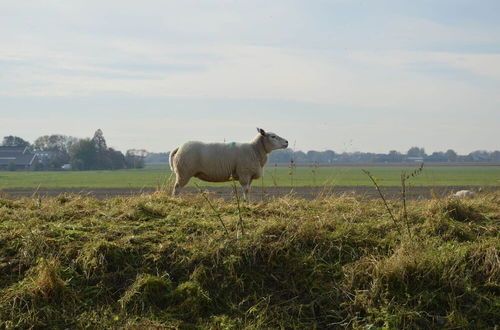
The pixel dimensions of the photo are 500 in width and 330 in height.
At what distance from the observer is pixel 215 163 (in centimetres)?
→ 1540

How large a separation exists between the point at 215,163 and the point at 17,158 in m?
76.2

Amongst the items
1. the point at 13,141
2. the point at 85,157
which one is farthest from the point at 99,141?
the point at 13,141

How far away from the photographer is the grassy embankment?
6.20 m

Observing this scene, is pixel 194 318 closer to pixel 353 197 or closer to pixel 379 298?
pixel 379 298

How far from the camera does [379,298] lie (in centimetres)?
638

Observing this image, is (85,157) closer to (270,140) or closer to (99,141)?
(99,141)

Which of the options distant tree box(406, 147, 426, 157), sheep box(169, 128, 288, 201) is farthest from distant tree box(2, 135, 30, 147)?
sheep box(169, 128, 288, 201)

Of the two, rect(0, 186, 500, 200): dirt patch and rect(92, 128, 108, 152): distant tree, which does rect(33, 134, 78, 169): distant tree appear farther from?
rect(0, 186, 500, 200): dirt patch

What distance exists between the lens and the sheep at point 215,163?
49.9 ft

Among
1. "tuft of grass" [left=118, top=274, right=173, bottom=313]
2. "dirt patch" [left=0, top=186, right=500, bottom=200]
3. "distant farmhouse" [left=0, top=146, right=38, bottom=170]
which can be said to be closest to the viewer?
"tuft of grass" [left=118, top=274, right=173, bottom=313]

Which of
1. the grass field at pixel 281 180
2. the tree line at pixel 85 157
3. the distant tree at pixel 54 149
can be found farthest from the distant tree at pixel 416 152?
the distant tree at pixel 54 149

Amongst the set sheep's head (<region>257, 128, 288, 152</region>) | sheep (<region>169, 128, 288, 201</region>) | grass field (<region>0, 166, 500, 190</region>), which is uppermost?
sheep's head (<region>257, 128, 288, 152</region>)

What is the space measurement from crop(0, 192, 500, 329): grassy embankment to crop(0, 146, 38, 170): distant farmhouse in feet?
263

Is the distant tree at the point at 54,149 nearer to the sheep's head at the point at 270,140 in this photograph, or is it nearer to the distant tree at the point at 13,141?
the distant tree at the point at 13,141
